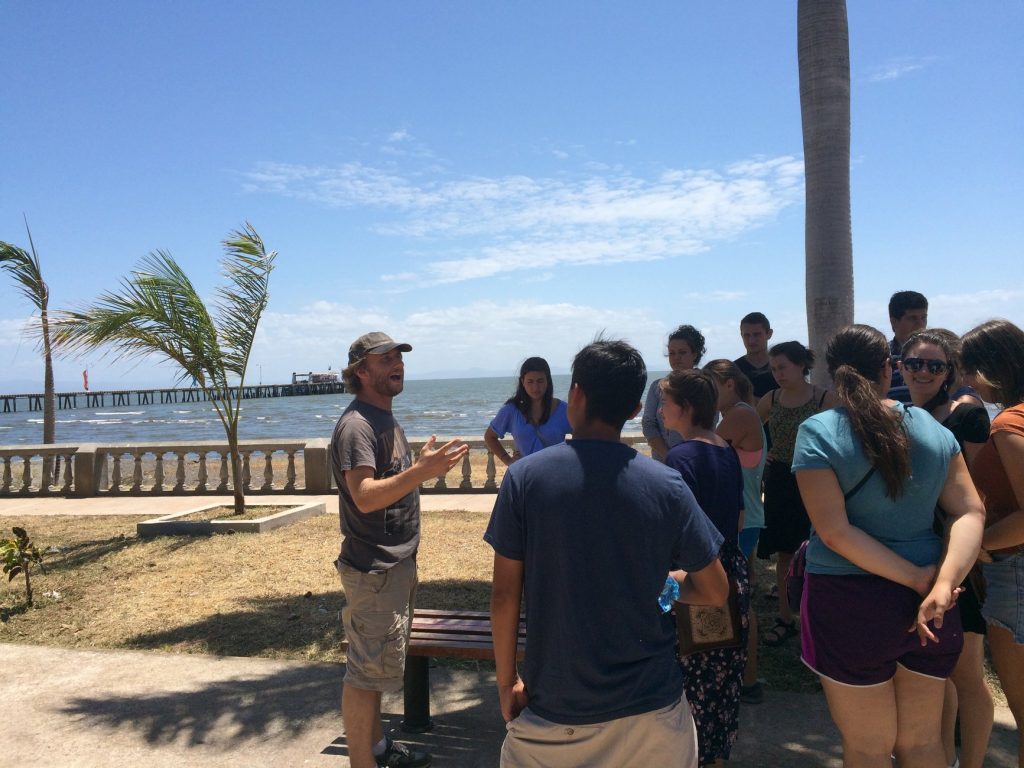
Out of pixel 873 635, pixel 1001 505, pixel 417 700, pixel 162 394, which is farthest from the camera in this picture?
pixel 162 394

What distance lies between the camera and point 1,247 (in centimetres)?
1183

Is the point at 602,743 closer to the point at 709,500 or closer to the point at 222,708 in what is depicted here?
the point at 709,500

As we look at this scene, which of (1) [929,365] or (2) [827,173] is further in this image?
(2) [827,173]

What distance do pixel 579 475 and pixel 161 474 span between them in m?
11.8

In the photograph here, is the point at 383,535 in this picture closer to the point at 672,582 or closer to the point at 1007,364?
the point at 672,582

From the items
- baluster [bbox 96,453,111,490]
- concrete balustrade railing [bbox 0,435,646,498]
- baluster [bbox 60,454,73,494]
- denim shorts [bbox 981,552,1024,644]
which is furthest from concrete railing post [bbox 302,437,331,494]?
denim shorts [bbox 981,552,1024,644]

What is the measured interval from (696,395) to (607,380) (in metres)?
1.05

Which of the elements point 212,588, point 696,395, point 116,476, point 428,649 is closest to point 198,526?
point 212,588

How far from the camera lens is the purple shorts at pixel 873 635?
2.34 meters

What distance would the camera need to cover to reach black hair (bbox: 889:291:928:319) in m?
4.89

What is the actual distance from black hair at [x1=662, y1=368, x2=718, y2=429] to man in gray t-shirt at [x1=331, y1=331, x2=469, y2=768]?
911 mm

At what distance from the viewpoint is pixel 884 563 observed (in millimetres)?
2303

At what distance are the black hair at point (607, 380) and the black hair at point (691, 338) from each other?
106 inches

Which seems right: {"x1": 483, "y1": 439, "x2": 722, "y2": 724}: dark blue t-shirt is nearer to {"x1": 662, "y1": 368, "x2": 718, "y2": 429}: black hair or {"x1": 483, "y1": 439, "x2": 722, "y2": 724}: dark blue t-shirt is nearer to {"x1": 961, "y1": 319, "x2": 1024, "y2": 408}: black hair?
{"x1": 662, "y1": 368, "x2": 718, "y2": 429}: black hair
